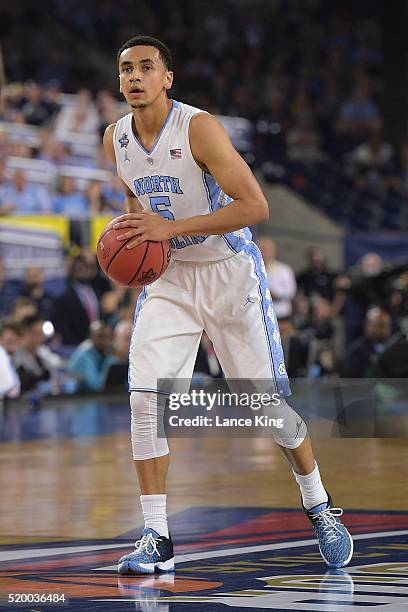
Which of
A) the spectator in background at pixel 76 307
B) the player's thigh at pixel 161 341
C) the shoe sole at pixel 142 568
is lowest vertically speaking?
the shoe sole at pixel 142 568

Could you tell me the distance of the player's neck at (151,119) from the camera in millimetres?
5352

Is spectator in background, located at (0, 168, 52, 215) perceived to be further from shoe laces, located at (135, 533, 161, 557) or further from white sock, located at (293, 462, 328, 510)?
shoe laces, located at (135, 533, 161, 557)

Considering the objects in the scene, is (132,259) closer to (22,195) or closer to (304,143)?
(22,195)

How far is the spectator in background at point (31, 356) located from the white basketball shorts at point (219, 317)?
7.65m

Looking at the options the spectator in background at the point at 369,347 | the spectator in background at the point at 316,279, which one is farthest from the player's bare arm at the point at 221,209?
the spectator in background at the point at 316,279

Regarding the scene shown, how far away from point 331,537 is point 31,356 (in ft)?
27.6

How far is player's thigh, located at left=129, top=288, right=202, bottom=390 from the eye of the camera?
5258 mm

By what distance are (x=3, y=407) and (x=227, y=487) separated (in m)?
5.62

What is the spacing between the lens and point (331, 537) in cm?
520

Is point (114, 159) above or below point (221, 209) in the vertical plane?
above

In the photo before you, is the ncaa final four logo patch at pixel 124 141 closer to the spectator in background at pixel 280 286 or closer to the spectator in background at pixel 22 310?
the spectator in background at pixel 22 310

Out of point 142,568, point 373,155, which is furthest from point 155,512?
point 373,155

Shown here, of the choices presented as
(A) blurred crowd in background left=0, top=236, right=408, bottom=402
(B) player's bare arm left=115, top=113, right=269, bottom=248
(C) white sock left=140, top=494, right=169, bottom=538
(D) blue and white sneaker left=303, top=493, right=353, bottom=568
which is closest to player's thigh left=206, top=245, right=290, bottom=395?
(B) player's bare arm left=115, top=113, right=269, bottom=248

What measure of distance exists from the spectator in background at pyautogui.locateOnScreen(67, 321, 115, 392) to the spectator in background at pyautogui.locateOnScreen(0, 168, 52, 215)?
1.63 meters
